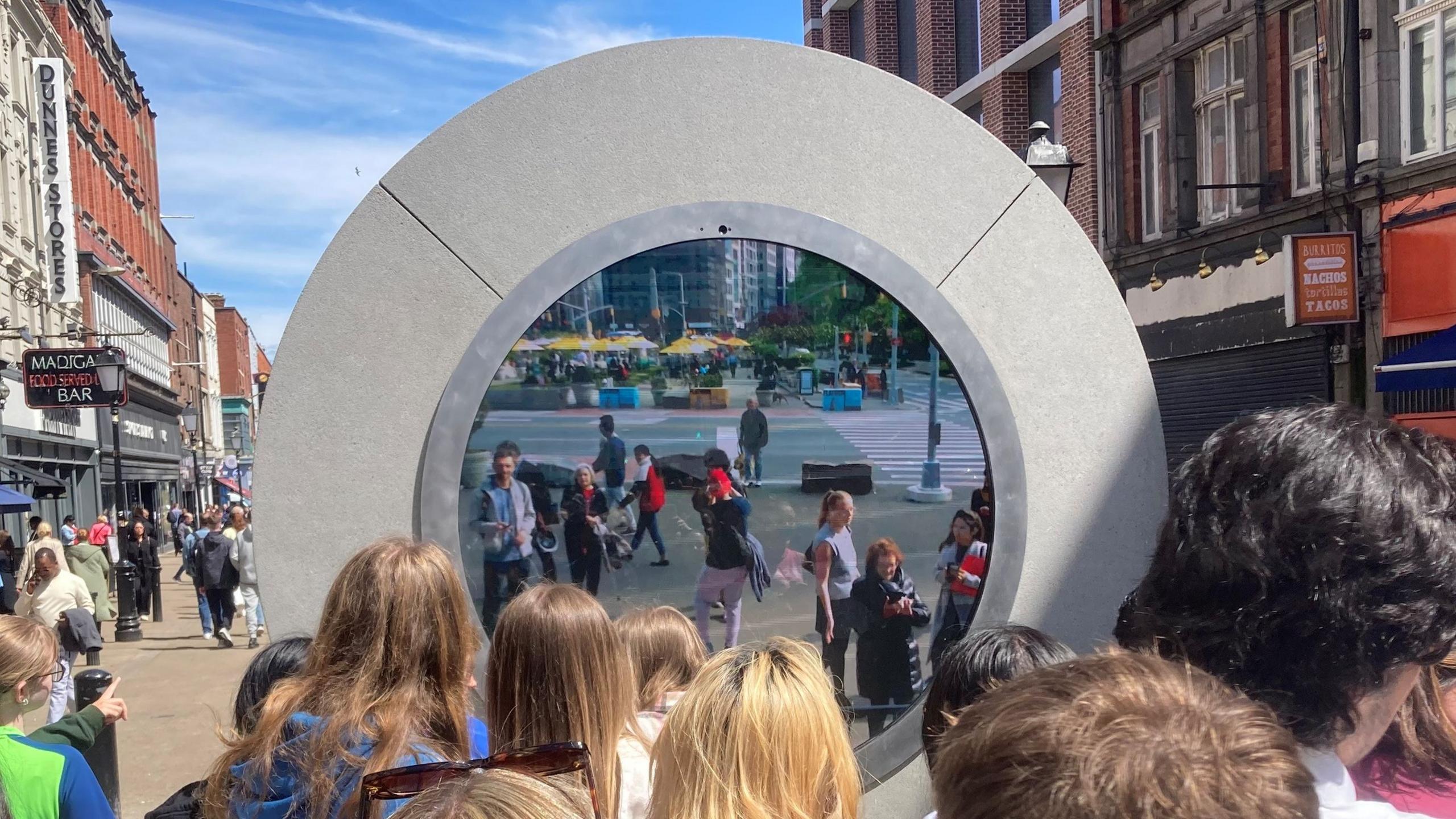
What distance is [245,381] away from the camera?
9019 centimetres

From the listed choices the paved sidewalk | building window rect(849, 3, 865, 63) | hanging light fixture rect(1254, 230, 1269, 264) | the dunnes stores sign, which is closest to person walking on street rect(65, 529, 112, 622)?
the paved sidewalk

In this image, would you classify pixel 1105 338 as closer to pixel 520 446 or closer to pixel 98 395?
pixel 520 446

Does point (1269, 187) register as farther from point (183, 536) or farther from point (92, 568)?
point (183, 536)

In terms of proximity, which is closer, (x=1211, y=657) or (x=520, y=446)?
(x=1211, y=657)

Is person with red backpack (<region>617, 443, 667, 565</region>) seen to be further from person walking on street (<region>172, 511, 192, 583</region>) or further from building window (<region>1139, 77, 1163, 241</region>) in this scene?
person walking on street (<region>172, 511, 192, 583</region>)

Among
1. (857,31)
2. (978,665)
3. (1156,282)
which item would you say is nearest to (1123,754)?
(978,665)

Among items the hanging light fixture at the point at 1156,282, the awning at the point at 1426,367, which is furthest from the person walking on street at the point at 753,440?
the hanging light fixture at the point at 1156,282

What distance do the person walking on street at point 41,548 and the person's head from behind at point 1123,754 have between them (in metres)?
10.7

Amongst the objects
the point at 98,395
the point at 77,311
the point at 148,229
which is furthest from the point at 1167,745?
the point at 148,229

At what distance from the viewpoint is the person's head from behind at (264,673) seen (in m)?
2.78

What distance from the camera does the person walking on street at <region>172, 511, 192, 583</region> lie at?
2299 centimetres

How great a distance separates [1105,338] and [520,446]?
2153mm

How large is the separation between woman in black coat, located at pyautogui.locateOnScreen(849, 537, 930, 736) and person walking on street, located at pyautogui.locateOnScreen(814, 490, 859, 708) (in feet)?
0.14

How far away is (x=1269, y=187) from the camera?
1442cm
